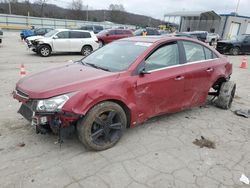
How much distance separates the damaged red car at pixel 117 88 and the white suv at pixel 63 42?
33.7ft

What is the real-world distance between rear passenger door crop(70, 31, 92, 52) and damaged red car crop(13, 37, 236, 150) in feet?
34.6

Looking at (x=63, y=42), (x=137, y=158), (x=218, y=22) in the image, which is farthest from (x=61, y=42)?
(x=218, y=22)

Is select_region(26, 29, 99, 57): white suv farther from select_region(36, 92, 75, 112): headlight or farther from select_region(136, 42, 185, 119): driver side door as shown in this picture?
select_region(36, 92, 75, 112): headlight

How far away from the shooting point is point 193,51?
15.0ft

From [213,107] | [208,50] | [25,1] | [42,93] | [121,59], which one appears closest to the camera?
[42,93]

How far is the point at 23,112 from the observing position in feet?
11.0

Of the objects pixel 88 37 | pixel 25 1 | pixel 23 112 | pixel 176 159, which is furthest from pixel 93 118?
pixel 25 1

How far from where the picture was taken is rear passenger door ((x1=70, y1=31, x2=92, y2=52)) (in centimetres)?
1439

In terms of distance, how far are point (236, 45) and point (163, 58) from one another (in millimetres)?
16519

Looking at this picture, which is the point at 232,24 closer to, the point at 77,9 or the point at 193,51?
the point at 193,51

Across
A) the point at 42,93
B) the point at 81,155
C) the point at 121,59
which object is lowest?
the point at 81,155

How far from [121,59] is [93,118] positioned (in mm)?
1224

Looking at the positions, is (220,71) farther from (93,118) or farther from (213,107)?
(93,118)

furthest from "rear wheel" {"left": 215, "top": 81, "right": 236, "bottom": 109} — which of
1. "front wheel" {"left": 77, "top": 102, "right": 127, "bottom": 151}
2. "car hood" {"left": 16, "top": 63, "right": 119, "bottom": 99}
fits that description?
"car hood" {"left": 16, "top": 63, "right": 119, "bottom": 99}
